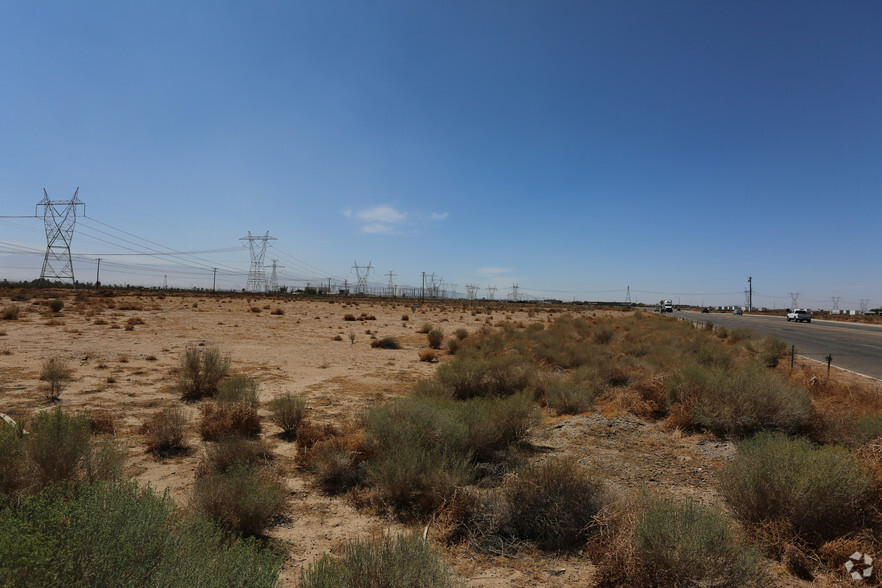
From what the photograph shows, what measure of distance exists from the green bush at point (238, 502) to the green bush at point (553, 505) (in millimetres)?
2795

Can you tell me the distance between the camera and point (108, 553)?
234 cm

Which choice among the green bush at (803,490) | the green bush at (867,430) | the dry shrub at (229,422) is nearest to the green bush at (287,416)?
the dry shrub at (229,422)

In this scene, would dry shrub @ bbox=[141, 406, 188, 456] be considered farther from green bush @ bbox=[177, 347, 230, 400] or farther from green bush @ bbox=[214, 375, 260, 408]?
green bush @ bbox=[177, 347, 230, 400]

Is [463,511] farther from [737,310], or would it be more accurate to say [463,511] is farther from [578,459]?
[737,310]

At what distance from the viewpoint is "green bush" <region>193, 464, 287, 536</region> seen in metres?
4.33

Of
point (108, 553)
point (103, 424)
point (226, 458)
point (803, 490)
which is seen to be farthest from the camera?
point (103, 424)

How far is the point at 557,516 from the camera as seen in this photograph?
15.4 feet

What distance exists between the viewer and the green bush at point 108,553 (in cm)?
210

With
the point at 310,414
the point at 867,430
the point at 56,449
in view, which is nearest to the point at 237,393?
the point at 310,414

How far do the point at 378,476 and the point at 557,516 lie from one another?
2310mm

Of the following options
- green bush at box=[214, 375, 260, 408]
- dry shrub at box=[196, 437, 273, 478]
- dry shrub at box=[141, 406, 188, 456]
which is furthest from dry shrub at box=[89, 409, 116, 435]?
dry shrub at box=[196, 437, 273, 478]

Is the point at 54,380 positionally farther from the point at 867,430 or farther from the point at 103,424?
the point at 867,430

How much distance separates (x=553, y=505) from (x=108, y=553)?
4.16m

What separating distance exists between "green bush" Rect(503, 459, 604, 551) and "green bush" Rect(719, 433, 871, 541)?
5.30ft
